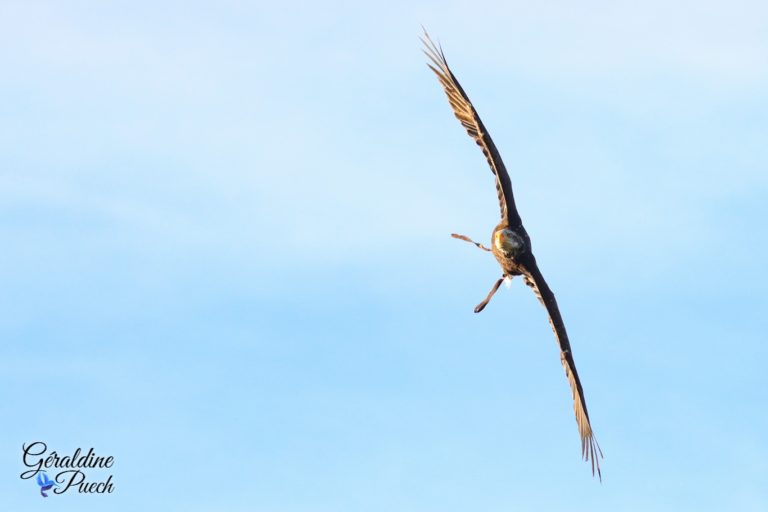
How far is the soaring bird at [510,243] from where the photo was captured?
35938 mm

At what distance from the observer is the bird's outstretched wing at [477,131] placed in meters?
35.9

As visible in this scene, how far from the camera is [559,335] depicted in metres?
36.8

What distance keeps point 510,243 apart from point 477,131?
2567 mm

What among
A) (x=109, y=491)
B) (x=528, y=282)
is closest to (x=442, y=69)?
(x=528, y=282)

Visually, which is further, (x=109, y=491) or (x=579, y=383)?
(x=109, y=491)

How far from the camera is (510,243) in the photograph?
36.1m

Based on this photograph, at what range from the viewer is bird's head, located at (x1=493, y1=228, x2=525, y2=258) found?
3612 centimetres

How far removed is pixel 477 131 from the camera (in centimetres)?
3594

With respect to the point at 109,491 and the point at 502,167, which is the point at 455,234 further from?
the point at 109,491

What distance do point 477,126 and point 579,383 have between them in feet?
20.2

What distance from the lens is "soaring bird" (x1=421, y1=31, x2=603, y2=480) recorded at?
3594 centimetres

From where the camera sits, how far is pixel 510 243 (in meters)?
36.1

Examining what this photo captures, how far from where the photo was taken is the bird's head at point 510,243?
36125 mm

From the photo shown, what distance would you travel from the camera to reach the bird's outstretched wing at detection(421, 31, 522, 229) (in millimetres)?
35875
